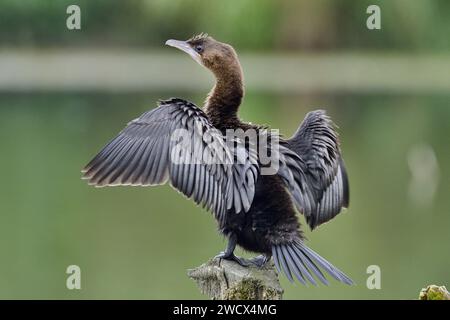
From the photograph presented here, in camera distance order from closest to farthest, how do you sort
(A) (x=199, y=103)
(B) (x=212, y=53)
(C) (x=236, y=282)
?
(C) (x=236, y=282), (B) (x=212, y=53), (A) (x=199, y=103)

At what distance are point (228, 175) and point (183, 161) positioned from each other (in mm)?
180

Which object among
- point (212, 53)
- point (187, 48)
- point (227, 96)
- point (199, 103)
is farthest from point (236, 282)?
point (199, 103)

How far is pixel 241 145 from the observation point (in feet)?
12.4

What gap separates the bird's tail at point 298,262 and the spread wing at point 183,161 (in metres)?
0.22

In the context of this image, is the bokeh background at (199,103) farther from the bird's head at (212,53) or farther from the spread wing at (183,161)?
the spread wing at (183,161)

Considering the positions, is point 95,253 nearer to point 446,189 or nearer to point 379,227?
point 379,227

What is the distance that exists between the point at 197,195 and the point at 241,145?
0.92 feet

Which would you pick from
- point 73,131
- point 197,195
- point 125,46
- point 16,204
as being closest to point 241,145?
point 197,195

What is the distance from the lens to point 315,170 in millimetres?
4078

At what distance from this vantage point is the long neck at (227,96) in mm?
4105

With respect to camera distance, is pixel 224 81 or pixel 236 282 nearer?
pixel 236 282

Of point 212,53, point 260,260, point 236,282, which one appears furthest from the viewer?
point 212,53

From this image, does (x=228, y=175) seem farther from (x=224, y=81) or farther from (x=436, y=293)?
(x=436, y=293)

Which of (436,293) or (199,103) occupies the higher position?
(199,103)
